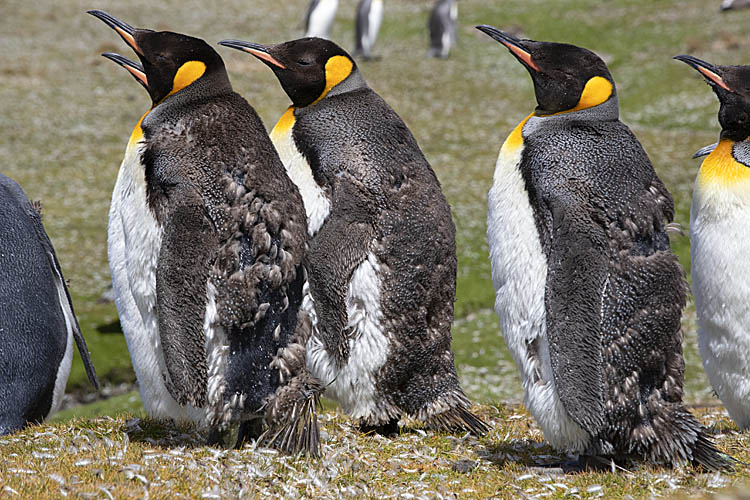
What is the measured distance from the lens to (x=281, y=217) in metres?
5.41

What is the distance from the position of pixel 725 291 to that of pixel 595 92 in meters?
1.87

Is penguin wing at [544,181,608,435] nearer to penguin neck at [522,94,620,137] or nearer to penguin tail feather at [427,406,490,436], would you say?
penguin neck at [522,94,620,137]

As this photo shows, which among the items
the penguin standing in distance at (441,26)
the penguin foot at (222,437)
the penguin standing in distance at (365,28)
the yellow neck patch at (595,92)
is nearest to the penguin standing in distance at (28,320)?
the penguin foot at (222,437)

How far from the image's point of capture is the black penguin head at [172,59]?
560 centimetres

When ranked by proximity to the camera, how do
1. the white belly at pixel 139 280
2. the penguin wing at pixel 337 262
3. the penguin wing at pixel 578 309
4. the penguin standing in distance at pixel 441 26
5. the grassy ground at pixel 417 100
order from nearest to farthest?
1. the penguin wing at pixel 578 309
2. the white belly at pixel 139 280
3. the penguin wing at pixel 337 262
4. the grassy ground at pixel 417 100
5. the penguin standing in distance at pixel 441 26

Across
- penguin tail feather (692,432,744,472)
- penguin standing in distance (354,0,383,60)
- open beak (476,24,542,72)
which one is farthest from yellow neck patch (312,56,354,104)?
penguin standing in distance (354,0,383,60)

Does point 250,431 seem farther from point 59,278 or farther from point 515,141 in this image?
point 515,141

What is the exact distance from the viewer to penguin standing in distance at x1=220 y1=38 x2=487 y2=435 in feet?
19.6

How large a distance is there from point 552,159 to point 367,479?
235 centimetres

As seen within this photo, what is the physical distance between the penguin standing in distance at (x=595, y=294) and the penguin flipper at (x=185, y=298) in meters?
1.95

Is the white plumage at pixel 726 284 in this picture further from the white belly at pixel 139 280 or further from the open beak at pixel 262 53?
the white belly at pixel 139 280

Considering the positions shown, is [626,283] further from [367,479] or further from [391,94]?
[391,94]

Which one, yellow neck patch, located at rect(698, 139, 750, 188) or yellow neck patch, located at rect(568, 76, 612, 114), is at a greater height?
yellow neck patch, located at rect(568, 76, 612, 114)

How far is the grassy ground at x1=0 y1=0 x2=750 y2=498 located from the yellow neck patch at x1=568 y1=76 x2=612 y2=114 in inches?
96.5
